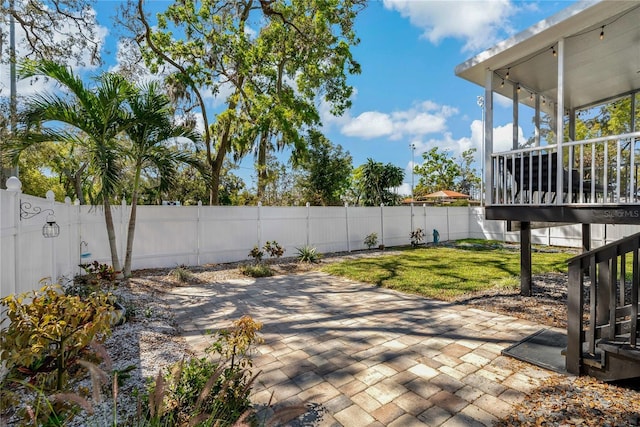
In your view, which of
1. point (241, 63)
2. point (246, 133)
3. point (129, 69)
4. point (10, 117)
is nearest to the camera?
point (10, 117)

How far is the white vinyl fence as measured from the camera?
3.14 meters

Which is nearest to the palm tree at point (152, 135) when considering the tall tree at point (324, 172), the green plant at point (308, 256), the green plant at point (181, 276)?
the green plant at point (181, 276)

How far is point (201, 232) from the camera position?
856cm

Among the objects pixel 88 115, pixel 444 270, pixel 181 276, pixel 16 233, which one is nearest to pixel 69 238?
pixel 181 276

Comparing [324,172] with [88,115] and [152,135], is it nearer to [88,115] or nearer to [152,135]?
[152,135]

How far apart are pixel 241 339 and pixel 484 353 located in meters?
2.59

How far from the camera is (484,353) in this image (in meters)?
3.30

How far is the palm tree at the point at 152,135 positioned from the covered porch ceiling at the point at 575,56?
18.8ft

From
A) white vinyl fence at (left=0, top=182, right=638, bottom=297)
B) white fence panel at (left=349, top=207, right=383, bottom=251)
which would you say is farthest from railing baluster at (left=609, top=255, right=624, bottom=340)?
white fence panel at (left=349, top=207, right=383, bottom=251)

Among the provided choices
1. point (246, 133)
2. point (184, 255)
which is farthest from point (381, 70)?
point (184, 255)

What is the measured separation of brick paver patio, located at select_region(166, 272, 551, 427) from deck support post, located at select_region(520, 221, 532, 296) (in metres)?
1.37

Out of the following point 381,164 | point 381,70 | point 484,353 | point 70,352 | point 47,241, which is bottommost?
point 484,353

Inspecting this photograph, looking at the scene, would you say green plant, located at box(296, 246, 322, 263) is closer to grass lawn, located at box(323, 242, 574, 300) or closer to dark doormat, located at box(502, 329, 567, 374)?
grass lawn, located at box(323, 242, 574, 300)

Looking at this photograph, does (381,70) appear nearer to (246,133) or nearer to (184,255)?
(246,133)
